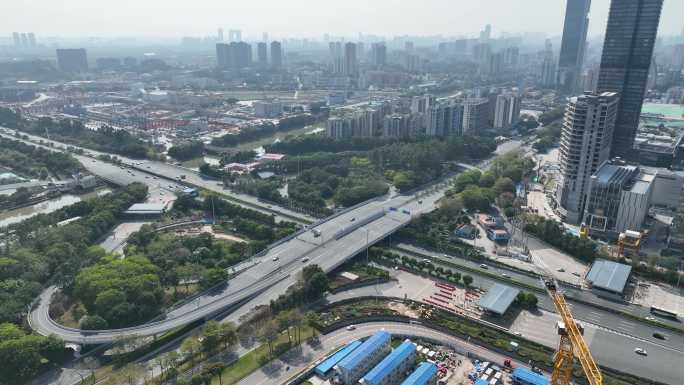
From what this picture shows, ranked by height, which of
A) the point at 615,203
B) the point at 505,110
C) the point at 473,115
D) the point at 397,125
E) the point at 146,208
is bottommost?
the point at 146,208

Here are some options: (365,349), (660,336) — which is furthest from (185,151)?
(660,336)

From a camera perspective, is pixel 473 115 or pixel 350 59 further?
pixel 350 59

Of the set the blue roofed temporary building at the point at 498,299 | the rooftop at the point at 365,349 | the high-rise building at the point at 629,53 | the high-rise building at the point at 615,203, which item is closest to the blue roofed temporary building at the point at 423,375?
the rooftop at the point at 365,349

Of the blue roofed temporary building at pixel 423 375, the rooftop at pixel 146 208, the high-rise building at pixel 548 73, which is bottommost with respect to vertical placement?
the blue roofed temporary building at pixel 423 375

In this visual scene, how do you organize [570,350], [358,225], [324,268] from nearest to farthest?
[570,350] → [324,268] → [358,225]

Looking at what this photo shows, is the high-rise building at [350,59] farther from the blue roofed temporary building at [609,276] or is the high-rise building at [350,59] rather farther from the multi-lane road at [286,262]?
the blue roofed temporary building at [609,276]

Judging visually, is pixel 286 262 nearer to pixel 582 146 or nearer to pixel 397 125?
pixel 582 146

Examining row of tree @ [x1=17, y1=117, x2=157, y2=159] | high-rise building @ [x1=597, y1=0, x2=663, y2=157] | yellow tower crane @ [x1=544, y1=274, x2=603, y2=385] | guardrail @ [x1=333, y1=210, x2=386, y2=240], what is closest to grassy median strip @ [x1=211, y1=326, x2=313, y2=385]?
guardrail @ [x1=333, y1=210, x2=386, y2=240]
